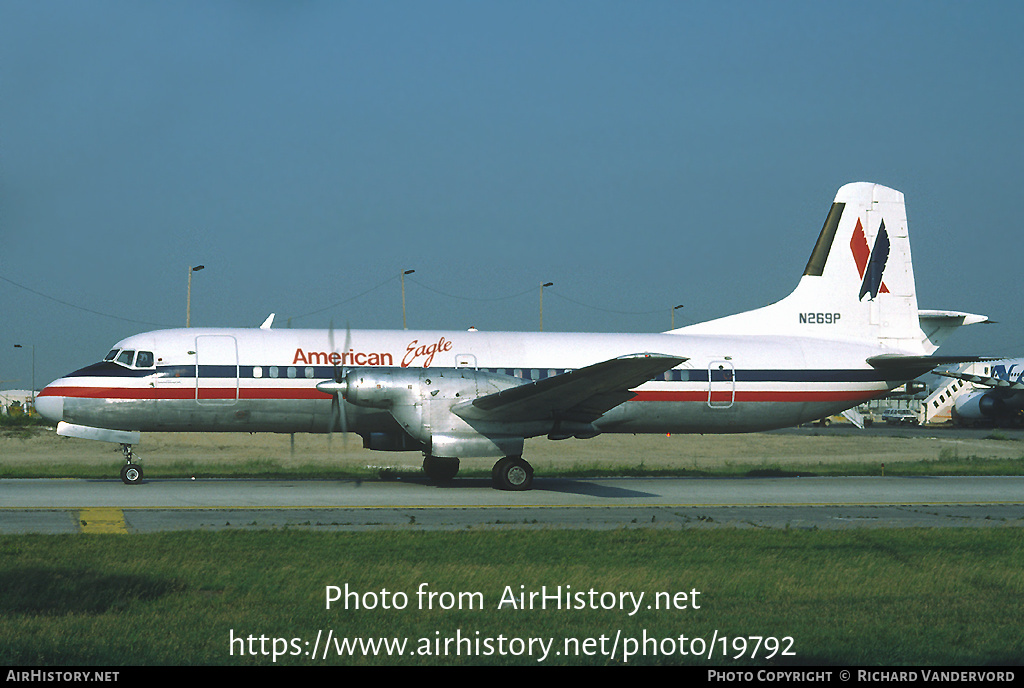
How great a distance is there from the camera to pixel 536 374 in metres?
25.7

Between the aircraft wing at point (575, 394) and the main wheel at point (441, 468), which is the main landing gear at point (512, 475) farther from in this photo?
the main wheel at point (441, 468)

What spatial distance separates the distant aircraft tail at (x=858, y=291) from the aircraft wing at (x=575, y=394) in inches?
258

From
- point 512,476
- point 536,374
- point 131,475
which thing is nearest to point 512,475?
point 512,476

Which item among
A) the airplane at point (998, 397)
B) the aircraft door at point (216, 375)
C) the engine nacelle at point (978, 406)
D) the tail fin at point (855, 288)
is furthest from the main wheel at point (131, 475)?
the engine nacelle at point (978, 406)

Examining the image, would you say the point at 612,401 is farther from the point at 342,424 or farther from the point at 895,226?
the point at 895,226

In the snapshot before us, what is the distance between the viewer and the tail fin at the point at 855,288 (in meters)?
29.2

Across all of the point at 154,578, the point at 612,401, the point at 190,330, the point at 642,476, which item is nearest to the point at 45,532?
the point at 154,578

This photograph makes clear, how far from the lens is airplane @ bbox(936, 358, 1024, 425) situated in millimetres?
66375

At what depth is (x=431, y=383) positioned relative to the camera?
74.4 ft

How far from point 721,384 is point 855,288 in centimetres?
605

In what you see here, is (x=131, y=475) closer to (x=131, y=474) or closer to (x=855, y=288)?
(x=131, y=474)

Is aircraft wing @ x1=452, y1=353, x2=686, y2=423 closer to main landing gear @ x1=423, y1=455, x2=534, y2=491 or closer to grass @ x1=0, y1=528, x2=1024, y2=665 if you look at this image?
main landing gear @ x1=423, y1=455, x2=534, y2=491

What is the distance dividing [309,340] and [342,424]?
320 cm

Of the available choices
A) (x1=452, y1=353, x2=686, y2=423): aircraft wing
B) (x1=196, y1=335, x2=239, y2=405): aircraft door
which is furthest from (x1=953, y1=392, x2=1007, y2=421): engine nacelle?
(x1=196, y1=335, x2=239, y2=405): aircraft door
